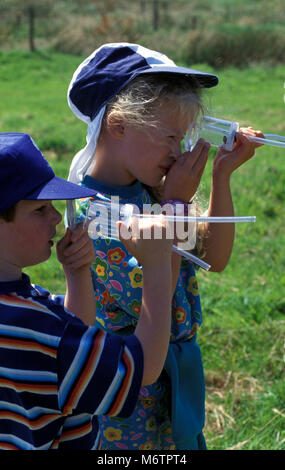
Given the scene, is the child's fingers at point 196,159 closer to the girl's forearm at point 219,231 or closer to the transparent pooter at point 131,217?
the transparent pooter at point 131,217

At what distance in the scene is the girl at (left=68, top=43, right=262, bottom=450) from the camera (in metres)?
1.79

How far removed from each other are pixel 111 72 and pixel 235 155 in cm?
47

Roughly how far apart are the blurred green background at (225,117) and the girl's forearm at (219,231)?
233mm

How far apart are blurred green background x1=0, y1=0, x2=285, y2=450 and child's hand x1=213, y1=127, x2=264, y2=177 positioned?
0.15 m

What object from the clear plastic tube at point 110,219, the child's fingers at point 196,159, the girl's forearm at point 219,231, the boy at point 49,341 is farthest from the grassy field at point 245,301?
the boy at point 49,341

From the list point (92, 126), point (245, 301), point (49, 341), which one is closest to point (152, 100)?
point (92, 126)

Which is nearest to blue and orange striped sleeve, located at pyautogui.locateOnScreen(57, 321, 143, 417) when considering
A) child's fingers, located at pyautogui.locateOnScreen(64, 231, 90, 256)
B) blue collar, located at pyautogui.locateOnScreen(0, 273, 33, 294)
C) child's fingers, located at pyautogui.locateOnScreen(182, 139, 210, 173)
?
blue collar, located at pyautogui.locateOnScreen(0, 273, 33, 294)

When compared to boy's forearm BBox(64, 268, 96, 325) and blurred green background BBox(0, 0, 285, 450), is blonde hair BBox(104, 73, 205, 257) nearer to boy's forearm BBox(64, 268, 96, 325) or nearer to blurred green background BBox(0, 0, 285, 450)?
blurred green background BBox(0, 0, 285, 450)

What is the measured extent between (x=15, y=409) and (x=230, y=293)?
272cm

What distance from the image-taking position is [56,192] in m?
1.38

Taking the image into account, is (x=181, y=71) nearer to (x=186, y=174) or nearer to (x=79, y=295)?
(x=186, y=174)
